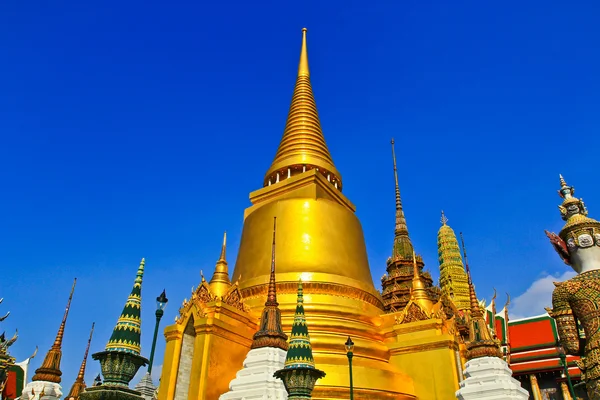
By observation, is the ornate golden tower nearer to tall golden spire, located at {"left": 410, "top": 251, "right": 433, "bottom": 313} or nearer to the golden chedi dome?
the golden chedi dome

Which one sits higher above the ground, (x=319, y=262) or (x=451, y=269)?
(x=451, y=269)

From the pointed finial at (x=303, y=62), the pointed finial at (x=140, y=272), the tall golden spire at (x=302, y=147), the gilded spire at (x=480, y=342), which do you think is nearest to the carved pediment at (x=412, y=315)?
the gilded spire at (x=480, y=342)

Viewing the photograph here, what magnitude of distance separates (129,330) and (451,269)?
86.6 feet

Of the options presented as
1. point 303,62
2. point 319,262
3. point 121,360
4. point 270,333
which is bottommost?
point 121,360

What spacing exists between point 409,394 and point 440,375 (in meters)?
0.96

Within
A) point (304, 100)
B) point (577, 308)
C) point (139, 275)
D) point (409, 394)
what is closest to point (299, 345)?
point (139, 275)

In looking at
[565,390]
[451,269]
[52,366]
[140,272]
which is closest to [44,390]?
[52,366]

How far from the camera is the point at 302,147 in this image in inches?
727

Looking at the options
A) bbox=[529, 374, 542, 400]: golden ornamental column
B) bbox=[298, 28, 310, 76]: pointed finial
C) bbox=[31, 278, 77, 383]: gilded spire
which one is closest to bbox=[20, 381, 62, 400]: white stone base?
bbox=[31, 278, 77, 383]: gilded spire

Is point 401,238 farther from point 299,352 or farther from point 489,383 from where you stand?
point 299,352

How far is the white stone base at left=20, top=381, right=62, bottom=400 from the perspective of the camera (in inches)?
498

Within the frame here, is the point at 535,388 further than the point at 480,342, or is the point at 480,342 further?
the point at 535,388

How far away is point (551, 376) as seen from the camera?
2017cm

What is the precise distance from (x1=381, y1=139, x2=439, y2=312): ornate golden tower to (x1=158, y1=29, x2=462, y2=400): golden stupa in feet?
22.0
